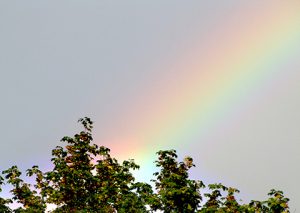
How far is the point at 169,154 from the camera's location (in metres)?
23.8

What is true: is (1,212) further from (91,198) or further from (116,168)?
(116,168)

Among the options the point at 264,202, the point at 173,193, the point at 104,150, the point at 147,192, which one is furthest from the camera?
the point at 104,150

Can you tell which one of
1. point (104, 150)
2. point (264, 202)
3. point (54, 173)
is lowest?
point (264, 202)

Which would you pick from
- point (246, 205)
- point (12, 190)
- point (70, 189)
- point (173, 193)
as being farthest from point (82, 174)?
point (246, 205)

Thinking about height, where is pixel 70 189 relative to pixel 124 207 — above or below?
above

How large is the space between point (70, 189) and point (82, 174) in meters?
1.12

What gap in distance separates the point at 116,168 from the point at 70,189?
2.92m

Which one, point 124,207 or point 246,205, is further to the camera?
point 124,207

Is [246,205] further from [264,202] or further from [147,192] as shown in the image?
[147,192]

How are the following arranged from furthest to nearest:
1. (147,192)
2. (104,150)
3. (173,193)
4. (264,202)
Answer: (104,150) → (147,192) → (173,193) → (264,202)

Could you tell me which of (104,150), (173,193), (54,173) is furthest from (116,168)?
(173,193)

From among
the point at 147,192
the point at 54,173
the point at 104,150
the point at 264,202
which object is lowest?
the point at 264,202

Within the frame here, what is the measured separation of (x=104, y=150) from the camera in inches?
1050

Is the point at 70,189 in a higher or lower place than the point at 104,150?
lower
